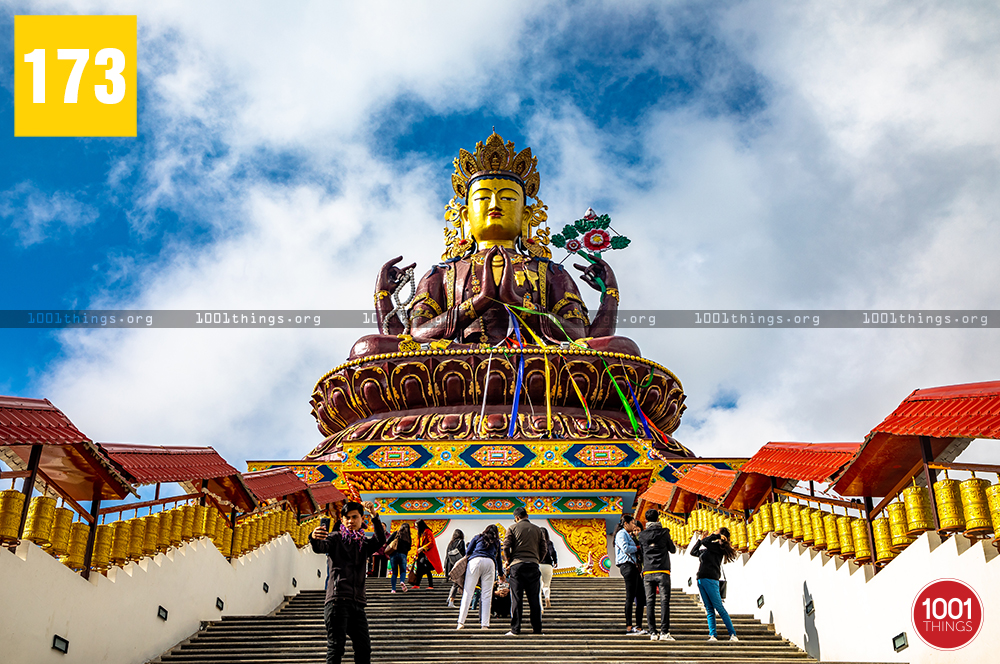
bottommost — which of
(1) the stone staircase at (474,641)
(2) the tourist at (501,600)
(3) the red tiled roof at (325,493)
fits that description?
(1) the stone staircase at (474,641)

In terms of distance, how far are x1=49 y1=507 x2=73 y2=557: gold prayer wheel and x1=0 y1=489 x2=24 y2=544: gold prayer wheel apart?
45 cm

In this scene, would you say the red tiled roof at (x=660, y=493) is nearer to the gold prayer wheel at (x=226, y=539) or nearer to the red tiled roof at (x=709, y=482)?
the red tiled roof at (x=709, y=482)

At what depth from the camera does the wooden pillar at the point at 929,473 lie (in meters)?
5.21

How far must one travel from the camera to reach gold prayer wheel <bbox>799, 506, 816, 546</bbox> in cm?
663

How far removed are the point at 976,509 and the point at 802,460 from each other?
7.01 ft

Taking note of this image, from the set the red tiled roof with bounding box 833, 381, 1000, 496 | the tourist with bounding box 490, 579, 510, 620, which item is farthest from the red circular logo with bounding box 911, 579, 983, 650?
the tourist with bounding box 490, 579, 510, 620

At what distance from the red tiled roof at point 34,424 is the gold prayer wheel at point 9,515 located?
13.7 inches

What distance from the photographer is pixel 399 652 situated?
20.0 feet

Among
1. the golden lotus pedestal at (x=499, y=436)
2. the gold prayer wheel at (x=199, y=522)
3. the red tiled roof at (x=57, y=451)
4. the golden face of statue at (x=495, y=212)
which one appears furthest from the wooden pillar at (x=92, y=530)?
the golden face of statue at (x=495, y=212)

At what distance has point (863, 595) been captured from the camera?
580 centimetres

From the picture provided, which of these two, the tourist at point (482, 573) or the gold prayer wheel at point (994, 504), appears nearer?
the gold prayer wheel at point (994, 504)

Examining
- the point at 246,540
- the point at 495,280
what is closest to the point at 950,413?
the point at 246,540

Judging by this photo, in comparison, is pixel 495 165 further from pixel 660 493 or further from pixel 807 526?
pixel 807 526

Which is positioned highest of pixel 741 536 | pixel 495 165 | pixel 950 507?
pixel 495 165
